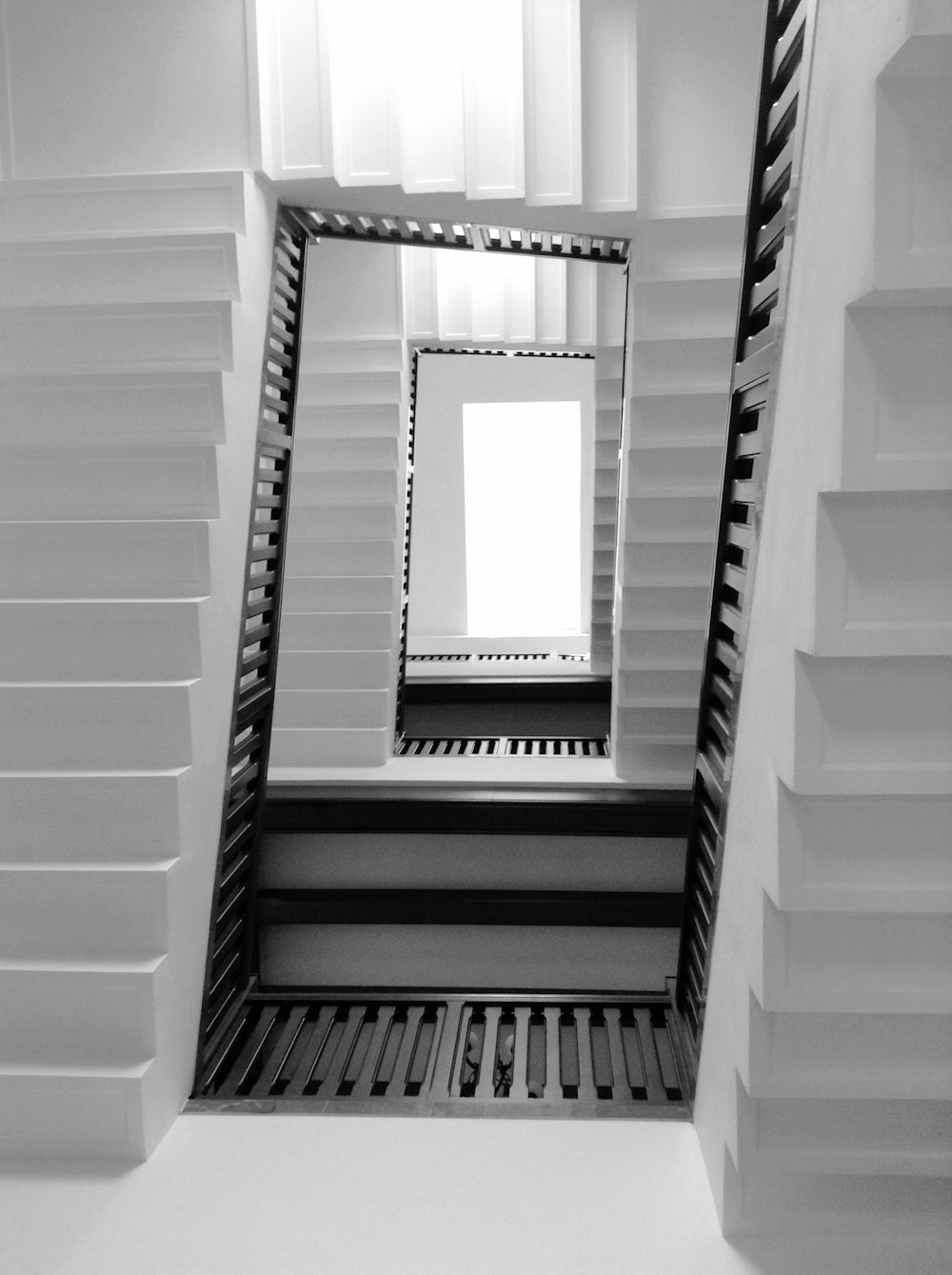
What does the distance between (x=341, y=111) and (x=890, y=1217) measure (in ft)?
9.09

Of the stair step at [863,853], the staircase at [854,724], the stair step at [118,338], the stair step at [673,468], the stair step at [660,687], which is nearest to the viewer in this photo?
the staircase at [854,724]

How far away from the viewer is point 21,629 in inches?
98.0

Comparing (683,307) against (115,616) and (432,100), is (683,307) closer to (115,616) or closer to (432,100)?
(432,100)

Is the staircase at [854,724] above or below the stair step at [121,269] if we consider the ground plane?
below

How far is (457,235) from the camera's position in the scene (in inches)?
136

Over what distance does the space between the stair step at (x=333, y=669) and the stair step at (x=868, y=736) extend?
3006 millimetres

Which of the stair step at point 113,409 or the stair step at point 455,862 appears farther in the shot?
the stair step at point 455,862

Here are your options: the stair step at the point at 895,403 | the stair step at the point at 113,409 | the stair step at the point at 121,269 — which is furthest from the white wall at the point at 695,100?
the stair step at the point at 895,403

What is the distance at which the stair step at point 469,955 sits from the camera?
3.92 metres

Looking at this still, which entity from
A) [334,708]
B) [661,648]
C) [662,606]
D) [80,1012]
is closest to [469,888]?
[334,708]

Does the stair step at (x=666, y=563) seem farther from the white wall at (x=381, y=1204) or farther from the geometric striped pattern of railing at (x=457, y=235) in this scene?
the white wall at (x=381, y=1204)

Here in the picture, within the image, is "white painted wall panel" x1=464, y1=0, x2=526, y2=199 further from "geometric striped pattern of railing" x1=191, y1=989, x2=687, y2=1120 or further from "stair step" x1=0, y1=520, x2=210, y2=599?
"geometric striped pattern of railing" x1=191, y1=989, x2=687, y2=1120

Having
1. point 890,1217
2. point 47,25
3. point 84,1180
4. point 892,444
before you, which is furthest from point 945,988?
point 47,25

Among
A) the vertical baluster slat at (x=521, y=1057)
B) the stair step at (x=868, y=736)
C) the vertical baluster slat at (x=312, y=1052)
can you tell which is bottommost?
the vertical baluster slat at (x=312, y=1052)
